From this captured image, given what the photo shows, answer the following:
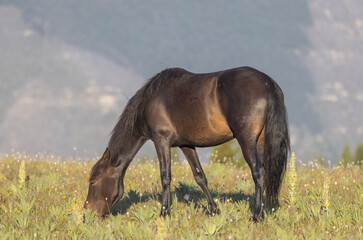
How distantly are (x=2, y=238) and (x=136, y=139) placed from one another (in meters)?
3.47

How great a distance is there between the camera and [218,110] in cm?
725

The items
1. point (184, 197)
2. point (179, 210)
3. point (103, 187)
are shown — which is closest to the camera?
point (179, 210)

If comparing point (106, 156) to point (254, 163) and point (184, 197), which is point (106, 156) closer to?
point (184, 197)

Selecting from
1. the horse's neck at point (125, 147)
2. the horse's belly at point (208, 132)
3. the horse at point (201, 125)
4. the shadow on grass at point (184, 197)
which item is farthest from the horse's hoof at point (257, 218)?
the horse's neck at point (125, 147)

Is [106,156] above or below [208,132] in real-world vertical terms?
below

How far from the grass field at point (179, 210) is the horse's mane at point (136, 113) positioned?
4.81ft

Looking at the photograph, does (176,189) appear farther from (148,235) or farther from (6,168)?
(6,168)

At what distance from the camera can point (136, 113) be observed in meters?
8.41

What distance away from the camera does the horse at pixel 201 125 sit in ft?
22.9

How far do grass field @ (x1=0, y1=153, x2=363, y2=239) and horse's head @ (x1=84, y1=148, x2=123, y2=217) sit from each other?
36 cm

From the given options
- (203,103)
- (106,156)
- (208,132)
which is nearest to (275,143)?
(208,132)

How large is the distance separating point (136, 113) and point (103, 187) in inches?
66.9

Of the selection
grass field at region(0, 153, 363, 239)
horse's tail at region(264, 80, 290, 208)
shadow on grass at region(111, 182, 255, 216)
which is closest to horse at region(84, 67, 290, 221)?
horse's tail at region(264, 80, 290, 208)

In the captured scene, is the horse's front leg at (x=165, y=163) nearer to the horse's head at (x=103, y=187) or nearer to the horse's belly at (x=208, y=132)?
the horse's belly at (x=208, y=132)
